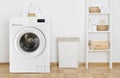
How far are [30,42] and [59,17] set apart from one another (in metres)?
0.79

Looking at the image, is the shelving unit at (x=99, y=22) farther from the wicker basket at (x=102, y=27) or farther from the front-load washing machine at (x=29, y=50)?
the front-load washing machine at (x=29, y=50)

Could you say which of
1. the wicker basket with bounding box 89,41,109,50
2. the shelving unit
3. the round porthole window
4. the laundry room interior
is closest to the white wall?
the laundry room interior

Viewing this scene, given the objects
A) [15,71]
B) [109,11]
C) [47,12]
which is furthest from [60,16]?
[15,71]

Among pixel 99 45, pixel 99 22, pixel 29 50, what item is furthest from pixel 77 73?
pixel 99 22

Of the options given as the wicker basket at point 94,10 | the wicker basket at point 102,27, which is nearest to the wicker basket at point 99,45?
the wicker basket at point 102,27

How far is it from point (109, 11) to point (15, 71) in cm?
184

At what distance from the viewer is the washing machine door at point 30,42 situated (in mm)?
3674

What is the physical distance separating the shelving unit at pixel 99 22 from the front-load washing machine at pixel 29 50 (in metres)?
0.81

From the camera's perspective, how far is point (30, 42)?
379cm

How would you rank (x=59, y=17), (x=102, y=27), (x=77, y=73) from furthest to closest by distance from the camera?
(x=59, y=17) → (x=102, y=27) → (x=77, y=73)

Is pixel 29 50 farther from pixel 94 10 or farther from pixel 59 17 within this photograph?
pixel 94 10

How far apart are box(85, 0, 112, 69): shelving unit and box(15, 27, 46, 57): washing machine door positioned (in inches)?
33.8

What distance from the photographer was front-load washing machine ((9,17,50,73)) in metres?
3.65

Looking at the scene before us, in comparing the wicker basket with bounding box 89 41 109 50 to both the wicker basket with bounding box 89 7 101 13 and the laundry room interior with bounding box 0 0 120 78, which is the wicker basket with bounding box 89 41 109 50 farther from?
the wicker basket with bounding box 89 7 101 13
